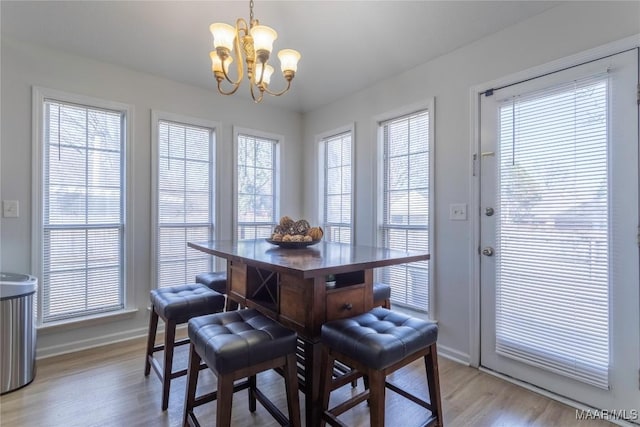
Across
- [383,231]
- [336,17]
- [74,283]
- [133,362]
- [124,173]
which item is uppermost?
[336,17]

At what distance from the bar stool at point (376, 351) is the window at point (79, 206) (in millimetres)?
2440

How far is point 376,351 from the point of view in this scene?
51.3 inches

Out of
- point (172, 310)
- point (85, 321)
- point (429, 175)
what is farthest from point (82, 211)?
point (429, 175)

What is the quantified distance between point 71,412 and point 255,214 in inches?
95.1

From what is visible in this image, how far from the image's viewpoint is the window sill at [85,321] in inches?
102

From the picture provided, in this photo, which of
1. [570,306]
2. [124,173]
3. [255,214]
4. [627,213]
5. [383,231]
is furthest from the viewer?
[255,214]

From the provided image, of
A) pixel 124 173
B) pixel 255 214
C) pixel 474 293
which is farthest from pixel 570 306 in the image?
pixel 124 173

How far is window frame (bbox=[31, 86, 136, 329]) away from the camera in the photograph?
8.43ft

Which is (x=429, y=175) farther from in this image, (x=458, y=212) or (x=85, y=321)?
(x=85, y=321)

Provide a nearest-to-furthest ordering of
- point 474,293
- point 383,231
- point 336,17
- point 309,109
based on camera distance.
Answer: point 474,293, point 336,17, point 383,231, point 309,109

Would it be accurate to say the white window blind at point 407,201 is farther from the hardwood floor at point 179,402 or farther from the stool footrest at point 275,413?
the stool footrest at point 275,413

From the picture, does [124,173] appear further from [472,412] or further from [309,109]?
[472,412]

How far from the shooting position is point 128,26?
8.59 feet

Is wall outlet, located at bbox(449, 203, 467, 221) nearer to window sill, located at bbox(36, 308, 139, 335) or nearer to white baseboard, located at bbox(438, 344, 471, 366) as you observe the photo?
white baseboard, located at bbox(438, 344, 471, 366)
